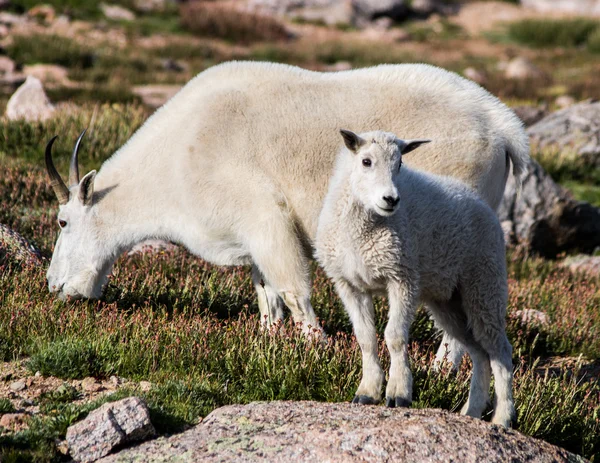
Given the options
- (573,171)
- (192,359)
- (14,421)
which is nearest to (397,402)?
(192,359)

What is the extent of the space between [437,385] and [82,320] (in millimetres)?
2661

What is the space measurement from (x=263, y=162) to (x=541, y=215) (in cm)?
639

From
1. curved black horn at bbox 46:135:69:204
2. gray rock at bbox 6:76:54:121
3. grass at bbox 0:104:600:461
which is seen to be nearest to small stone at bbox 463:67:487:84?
gray rock at bbox 6:76:54:121

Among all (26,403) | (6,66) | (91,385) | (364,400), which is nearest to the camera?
(364,400)

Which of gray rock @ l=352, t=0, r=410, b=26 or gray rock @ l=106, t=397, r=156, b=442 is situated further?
gray rock @ l=352, t=0, r=410, b=26

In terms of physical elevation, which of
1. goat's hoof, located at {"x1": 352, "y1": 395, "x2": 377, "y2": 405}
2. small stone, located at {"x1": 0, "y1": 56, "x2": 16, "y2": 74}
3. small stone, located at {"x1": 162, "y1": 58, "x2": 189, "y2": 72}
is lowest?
small stone, located at {"x1": 162, "y1": 58, "x2": 189, "y2": 72}

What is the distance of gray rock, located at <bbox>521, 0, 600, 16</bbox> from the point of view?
45.8 metres

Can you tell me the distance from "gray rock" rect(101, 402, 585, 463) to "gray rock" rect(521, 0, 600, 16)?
45232 mm

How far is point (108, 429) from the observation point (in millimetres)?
4465

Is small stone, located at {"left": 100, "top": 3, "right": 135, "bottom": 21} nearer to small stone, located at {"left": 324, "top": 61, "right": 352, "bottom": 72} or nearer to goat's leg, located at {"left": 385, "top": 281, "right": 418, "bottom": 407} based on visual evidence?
small stone, located at {"left": 324, "top": 61, "right": 352, "bottom": 72}

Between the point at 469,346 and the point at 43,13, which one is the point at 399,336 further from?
the point at 43,13

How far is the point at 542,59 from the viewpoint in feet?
110

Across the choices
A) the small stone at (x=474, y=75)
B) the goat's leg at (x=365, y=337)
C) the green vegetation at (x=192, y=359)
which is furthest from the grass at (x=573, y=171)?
the small stone at (x=474, y=75)

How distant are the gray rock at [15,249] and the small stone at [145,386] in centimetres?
240
